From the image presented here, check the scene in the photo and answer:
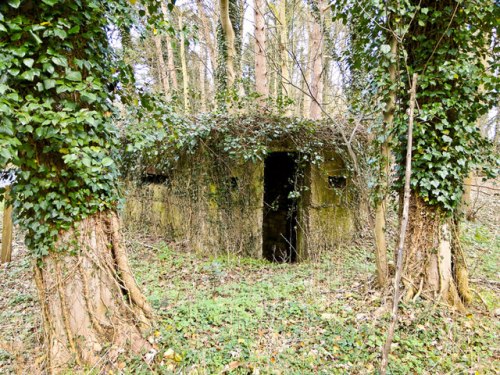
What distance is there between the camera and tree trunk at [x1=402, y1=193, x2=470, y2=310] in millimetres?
2912

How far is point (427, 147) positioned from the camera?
2.82 metres

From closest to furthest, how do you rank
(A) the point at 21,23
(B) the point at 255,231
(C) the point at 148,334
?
(A) the point at 21,23 < (C) the point at 148,334 < (B) the point at 255,231

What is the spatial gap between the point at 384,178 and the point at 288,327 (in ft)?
6.18

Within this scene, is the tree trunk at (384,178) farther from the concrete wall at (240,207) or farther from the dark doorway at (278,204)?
the dark doorway at (278,204)

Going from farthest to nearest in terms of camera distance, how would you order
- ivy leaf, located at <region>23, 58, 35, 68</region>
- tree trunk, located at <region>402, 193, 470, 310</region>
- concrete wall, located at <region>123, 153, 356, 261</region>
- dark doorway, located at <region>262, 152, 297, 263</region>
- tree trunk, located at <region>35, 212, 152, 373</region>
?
dark doorway, located at <region>262, 152, 297, 263</region> < concrete wall, located at <region>123, 153, 356, 261</region> < tree trunk, located at <region>402, 193, 470, 310</region> < tree trunk, located at <region>35, 212, 152, 373</region> < ivy leaf, located at <region>23, 58, 35, 68</region>

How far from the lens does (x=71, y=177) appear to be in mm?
2211

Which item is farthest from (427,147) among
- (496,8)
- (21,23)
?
(21,23)

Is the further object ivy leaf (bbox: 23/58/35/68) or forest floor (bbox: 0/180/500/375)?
forest floor (bbox: 0/180/500/375)

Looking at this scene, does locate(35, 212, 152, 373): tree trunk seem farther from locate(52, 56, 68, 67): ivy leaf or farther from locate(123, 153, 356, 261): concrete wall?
locate(123, 153, 356, 261): concrete wall

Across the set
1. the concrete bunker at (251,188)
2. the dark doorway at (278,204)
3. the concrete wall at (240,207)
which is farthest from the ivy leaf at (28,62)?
the dark doorway at (278,204)

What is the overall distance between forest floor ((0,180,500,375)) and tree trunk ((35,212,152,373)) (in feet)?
0.60

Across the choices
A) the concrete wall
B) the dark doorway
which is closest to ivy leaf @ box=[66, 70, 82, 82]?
the concrete wall

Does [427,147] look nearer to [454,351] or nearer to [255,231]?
[454,351]

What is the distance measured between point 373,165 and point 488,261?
2.85 metres
